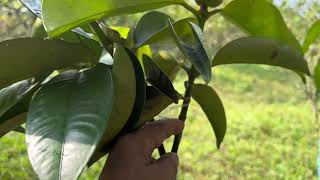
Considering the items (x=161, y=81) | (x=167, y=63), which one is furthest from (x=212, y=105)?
(x=161, y=81)

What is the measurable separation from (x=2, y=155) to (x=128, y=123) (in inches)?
70.7

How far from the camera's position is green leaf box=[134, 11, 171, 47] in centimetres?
72

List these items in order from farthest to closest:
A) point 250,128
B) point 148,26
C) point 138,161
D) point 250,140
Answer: point 250,128
point 250,140
point 148,26
point 138,161

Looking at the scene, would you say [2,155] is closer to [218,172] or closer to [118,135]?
[218,172]

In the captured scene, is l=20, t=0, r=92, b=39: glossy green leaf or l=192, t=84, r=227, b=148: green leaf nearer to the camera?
l=20, t=0, r=92, b=39: glossy green leaf

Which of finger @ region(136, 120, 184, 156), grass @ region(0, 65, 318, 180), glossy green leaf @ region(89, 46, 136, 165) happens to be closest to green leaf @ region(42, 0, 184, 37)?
glossy green leaf @ region(89, 46, 136, 165)

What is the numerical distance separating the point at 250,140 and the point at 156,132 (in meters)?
2.35

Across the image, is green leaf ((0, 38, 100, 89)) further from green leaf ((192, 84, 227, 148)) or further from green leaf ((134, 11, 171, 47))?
green leaf ((192, 84, 227, 148))

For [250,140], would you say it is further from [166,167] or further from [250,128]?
[166,167]

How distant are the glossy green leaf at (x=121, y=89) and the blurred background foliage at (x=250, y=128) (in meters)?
1.47

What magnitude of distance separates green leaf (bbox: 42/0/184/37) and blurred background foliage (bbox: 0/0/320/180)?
1.46 meters

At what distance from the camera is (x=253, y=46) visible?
0.78 m

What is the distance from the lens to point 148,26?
29.6 inches

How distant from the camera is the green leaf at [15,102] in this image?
2.10 ft
